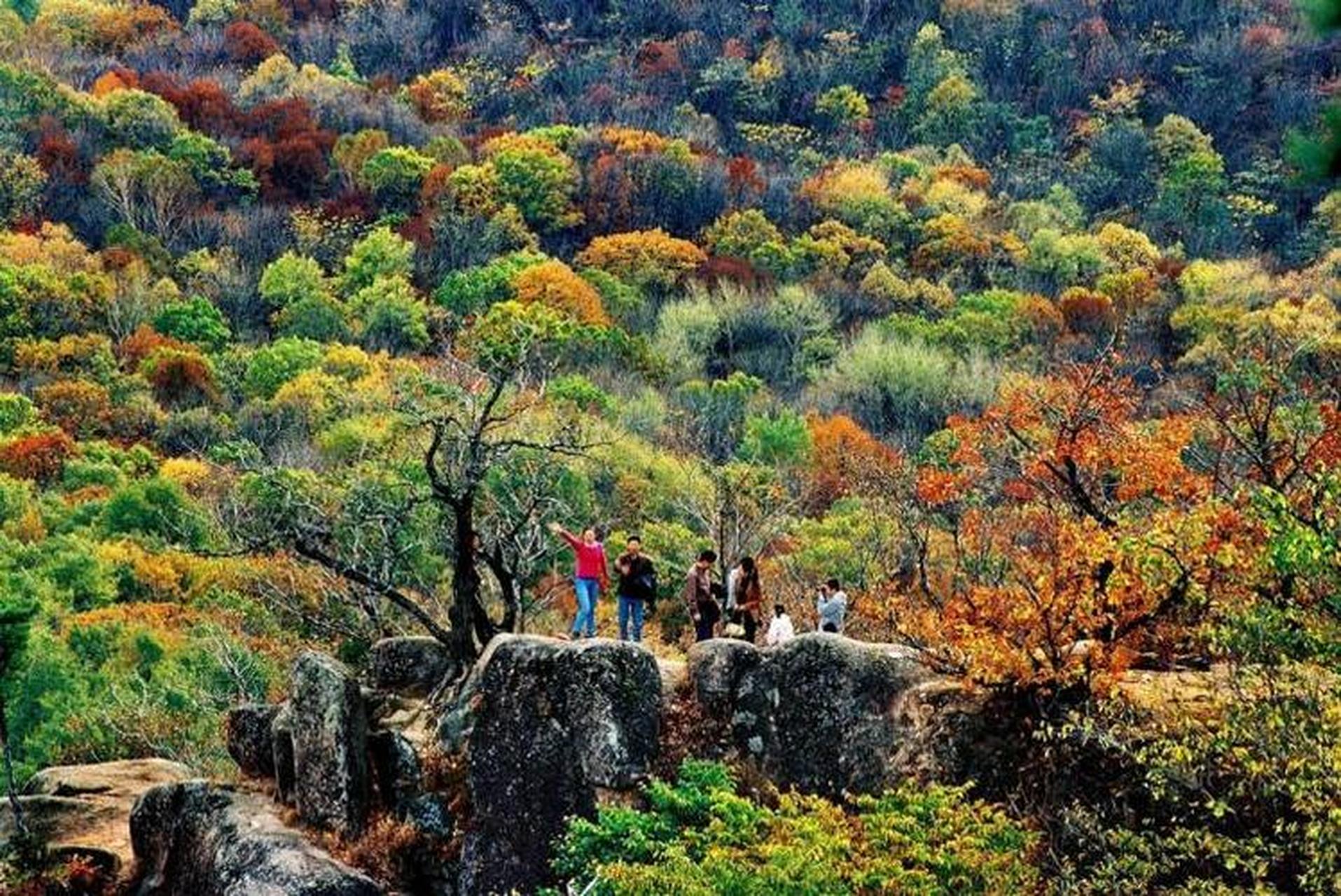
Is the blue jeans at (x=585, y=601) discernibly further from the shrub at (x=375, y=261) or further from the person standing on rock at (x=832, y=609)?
the shrub at (x=375, y=261)


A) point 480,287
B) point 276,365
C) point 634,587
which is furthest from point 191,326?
point 634,587

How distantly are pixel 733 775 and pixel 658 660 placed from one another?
2397 mm

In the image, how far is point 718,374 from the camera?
72.2m

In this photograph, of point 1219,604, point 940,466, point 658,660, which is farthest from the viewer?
point 940,466

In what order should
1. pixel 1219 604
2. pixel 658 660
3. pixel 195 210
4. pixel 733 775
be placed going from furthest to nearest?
pixel 195 210 → pixel 658 660 → pixel 733 775 → pixel 1219 604

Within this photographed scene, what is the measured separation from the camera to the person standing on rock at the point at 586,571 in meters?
19.7

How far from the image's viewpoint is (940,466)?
51.0m

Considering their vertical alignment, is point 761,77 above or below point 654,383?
above

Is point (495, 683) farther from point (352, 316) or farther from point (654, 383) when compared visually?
point (352, 316)

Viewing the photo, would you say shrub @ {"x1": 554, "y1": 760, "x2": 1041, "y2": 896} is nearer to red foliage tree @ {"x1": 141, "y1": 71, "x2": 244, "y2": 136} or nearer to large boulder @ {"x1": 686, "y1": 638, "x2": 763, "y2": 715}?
large boulder @ {"x1": 686, "y1": 638, "x2": 763, "y2": 715}

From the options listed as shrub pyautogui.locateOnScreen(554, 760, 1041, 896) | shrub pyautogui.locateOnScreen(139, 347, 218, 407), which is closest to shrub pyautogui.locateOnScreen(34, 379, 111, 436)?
shrub pyautogui.locateOnScreen(139, 347, 218, 407)

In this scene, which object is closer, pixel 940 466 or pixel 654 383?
pixel 940 466

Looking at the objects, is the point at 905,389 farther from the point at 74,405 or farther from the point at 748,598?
the point at 748,598

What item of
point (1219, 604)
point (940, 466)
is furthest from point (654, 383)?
point (1219, 604)
